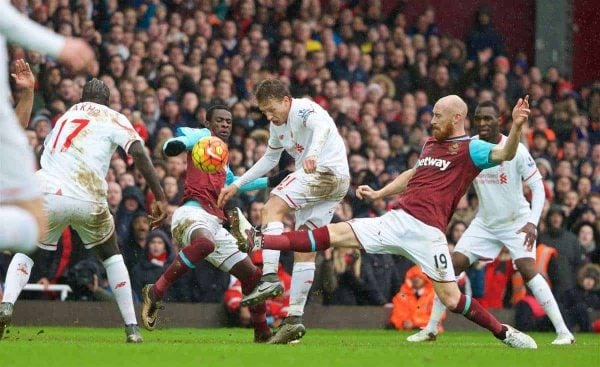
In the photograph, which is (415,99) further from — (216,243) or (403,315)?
(216,243)

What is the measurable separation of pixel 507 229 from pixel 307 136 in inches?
113

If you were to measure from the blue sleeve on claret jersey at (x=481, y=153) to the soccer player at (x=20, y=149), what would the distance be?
447cm

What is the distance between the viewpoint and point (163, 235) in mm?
16609

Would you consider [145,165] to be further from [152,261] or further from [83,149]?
[152,261]

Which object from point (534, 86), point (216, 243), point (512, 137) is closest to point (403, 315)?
point (216, 243)

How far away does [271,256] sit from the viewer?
1214cm

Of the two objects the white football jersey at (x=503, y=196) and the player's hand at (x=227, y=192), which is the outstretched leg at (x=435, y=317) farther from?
the player's hand at (x=227, y=192)

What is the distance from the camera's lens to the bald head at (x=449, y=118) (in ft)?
38.7

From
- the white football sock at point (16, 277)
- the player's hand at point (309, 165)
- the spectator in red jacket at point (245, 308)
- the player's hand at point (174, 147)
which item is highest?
the player's hand at point (174, 147)

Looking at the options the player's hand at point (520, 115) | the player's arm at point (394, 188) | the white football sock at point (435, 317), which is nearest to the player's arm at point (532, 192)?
the white football sock at point (435, 317)

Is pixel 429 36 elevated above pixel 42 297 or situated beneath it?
elevated above

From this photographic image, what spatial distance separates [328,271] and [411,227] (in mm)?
6149

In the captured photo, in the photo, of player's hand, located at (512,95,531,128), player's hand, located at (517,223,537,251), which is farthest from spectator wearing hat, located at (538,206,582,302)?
player's hand, located at (512,95,531,128)

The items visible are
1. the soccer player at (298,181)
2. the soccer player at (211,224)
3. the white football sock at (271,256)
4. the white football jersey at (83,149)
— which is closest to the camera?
the white football jersey at (83,149)
